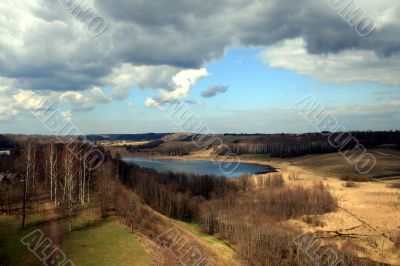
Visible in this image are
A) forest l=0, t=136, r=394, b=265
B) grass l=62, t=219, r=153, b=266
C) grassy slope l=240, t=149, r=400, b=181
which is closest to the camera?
grass l=62, t=219, r=153, b=266

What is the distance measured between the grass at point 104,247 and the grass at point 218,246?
11.0 meters

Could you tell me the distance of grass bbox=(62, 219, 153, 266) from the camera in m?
36.1

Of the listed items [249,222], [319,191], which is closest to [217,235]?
[249,222]

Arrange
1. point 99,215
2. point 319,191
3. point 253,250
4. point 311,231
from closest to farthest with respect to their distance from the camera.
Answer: point 253,250, point 99,215, point 311,231, point 319,191

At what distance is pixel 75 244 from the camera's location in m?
39.7

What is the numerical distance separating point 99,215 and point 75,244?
43.9ft

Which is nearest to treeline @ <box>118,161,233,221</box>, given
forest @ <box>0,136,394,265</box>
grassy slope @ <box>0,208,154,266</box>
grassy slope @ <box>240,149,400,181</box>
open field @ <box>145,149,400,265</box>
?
forest @ <box>0,136,394,265</box>

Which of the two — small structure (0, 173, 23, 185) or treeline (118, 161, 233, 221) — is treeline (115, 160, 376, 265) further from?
small structure (0, 173, 23, 185)

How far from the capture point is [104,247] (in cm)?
3938

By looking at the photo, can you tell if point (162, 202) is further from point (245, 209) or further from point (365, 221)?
point (365, 221)

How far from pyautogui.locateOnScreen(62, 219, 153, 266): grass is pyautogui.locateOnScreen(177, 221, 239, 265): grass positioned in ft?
→ 36.1

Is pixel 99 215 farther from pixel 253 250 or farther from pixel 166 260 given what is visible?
pixel 253 250

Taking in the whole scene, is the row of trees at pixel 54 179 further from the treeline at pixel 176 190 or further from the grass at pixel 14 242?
the treeline at pixel 176 190

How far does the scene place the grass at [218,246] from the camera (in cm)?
4578
